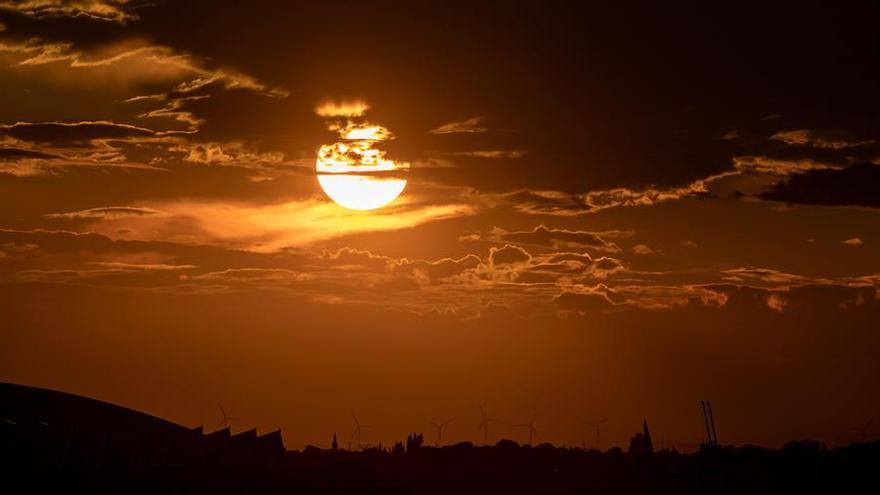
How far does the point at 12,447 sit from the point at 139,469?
2088cm

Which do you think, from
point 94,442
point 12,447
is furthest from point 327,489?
point 12,447

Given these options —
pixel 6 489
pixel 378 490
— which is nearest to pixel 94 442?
pixel 6 489

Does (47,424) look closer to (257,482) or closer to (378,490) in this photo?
(257,482)

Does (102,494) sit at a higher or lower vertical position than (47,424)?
lower

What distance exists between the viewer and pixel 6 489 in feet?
520

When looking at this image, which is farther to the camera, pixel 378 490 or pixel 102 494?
pixel 378 490

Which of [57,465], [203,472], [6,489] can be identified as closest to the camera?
[6,489]

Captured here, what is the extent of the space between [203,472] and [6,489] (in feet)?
122

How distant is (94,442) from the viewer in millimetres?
193250

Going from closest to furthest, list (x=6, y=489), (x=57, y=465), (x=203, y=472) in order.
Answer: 1. (x=6, y=489)
2. (x=57, y=465)
3. (x=203, y=472)

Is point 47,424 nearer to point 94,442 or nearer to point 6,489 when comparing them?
point 94,442

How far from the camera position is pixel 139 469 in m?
180

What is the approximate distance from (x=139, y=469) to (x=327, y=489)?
1335 inches

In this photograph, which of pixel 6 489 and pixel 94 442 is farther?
pixel 94 442
